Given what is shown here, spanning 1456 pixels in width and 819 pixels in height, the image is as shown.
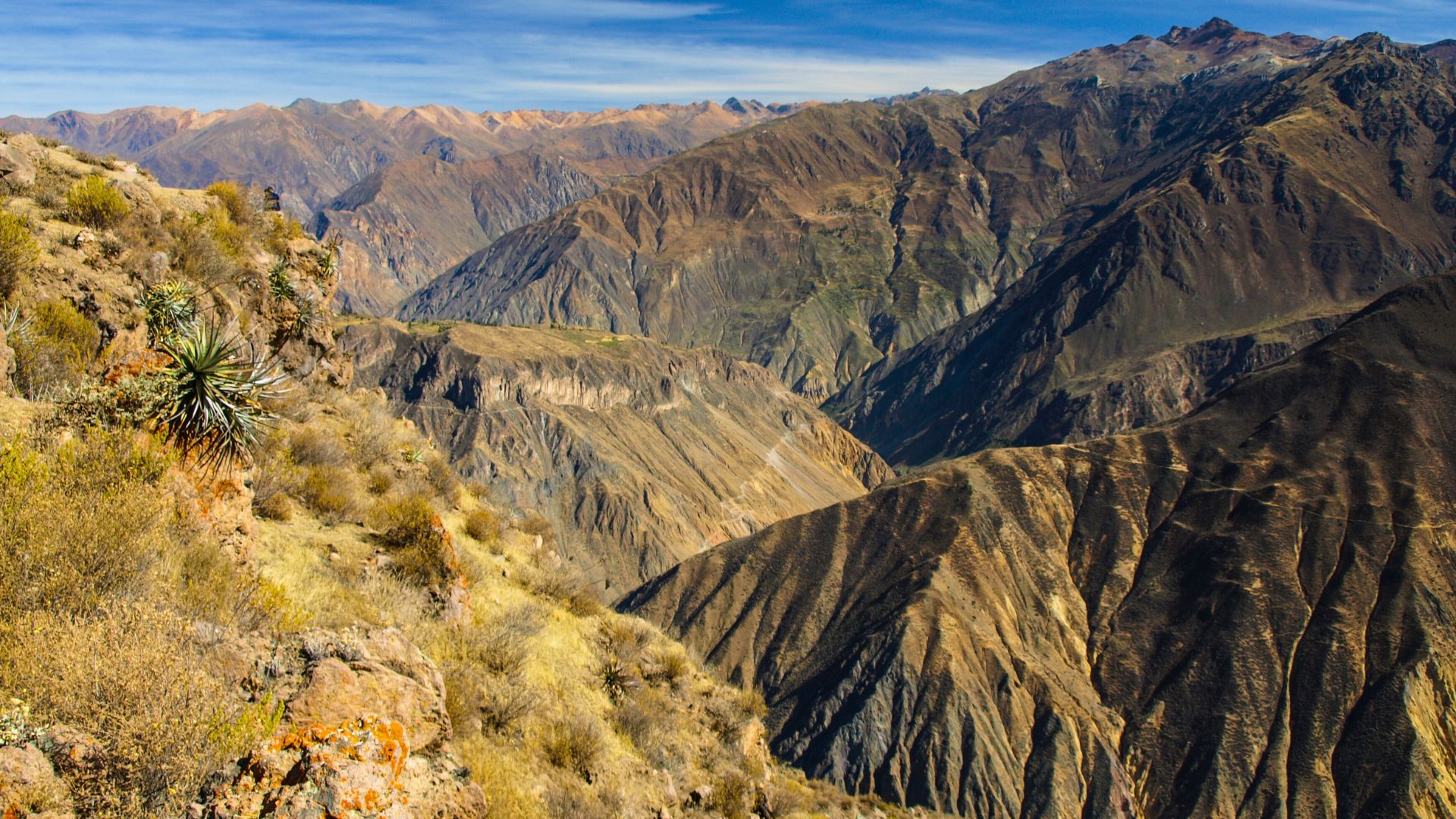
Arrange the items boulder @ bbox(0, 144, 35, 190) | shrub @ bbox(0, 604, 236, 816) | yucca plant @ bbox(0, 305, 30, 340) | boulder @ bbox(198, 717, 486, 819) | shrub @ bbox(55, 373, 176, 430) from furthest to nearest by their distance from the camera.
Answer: boulder @ bbox(0, 144, 35, 190)
yucca plant @ bbox(0, 305, 30, 340)
shrub @ bbox(55, 373, 176, 430)
boulder @ bbox(198, 717, 486, 819)
shrub @ bbox(0, 604, 236, 816)

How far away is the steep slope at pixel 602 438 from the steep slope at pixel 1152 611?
91.7 feet

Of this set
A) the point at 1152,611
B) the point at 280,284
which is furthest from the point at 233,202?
the point at 1152,611

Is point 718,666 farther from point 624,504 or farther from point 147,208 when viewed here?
point 147,208

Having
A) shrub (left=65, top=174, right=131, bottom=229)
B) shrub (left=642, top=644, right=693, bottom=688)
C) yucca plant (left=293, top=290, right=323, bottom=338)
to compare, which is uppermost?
shrub (left=65, top=174, right=131, bottom=229)

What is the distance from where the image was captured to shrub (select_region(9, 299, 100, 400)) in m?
11.7

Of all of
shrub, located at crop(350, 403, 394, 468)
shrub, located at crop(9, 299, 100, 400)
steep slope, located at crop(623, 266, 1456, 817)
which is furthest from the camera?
steep slope, located at crop(623, 266, 1456, 817)

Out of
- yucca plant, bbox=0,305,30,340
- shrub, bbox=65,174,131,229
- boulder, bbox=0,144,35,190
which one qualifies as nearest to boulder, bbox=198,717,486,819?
yucca plant, bbox=0,305,30,340

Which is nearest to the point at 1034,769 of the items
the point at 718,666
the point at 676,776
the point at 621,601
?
the point at 718,666

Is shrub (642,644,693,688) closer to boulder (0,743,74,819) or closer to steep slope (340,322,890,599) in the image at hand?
boulder (0,743,74,819)

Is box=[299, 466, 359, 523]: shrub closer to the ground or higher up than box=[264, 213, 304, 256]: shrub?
closer to the ground

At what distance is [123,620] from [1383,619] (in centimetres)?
7133

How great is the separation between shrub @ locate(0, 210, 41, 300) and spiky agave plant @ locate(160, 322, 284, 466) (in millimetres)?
3767

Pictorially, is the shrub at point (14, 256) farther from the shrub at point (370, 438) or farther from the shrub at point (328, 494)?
the shrub at point (370, 438)

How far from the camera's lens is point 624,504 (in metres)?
109
